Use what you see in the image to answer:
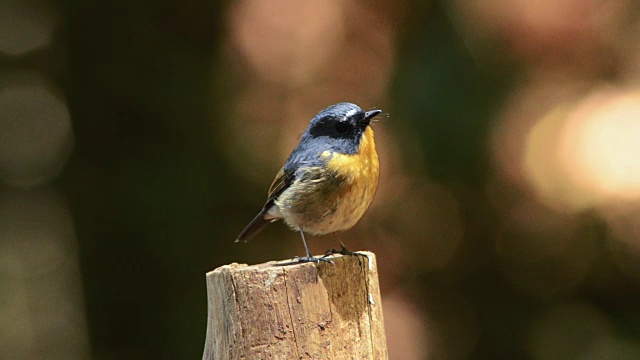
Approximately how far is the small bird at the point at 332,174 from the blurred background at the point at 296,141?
1038 mm

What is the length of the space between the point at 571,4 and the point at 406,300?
1600 mm

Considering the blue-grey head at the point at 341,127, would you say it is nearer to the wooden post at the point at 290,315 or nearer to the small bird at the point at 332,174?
the small bird at the point at 332,174

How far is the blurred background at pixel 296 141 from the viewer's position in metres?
3.58

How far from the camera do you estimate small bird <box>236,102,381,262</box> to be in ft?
8.24

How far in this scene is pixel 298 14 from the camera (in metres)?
3.81

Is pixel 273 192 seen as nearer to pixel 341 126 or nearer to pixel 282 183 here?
pixel 282 183

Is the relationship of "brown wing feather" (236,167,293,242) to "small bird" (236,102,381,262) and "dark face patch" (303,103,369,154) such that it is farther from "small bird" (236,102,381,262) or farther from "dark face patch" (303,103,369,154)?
"dark face patch" (303,103,369,154)

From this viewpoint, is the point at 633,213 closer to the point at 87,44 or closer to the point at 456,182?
the point at 456,182

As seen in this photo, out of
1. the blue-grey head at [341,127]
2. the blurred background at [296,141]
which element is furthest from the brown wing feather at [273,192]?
the blurred background at [296,141]

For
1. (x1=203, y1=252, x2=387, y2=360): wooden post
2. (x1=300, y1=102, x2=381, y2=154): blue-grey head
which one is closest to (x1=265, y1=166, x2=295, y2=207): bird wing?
(x1=300, y1=102, x2=381, y2=154): blue-grey head

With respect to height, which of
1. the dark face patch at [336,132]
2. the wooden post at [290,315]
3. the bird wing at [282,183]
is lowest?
the wooden post at [290,315]

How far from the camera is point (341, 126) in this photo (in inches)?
102

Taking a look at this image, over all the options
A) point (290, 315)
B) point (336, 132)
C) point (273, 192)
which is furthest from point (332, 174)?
point (290, 315)

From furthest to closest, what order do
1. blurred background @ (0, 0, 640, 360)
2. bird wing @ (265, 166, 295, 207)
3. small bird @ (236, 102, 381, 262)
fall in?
1. blurred background @ (0, 0, 640, 360)
2. bird wing @ (265, 166, 295, 207)
3. small bird @ (236, 102, 381, 262)
